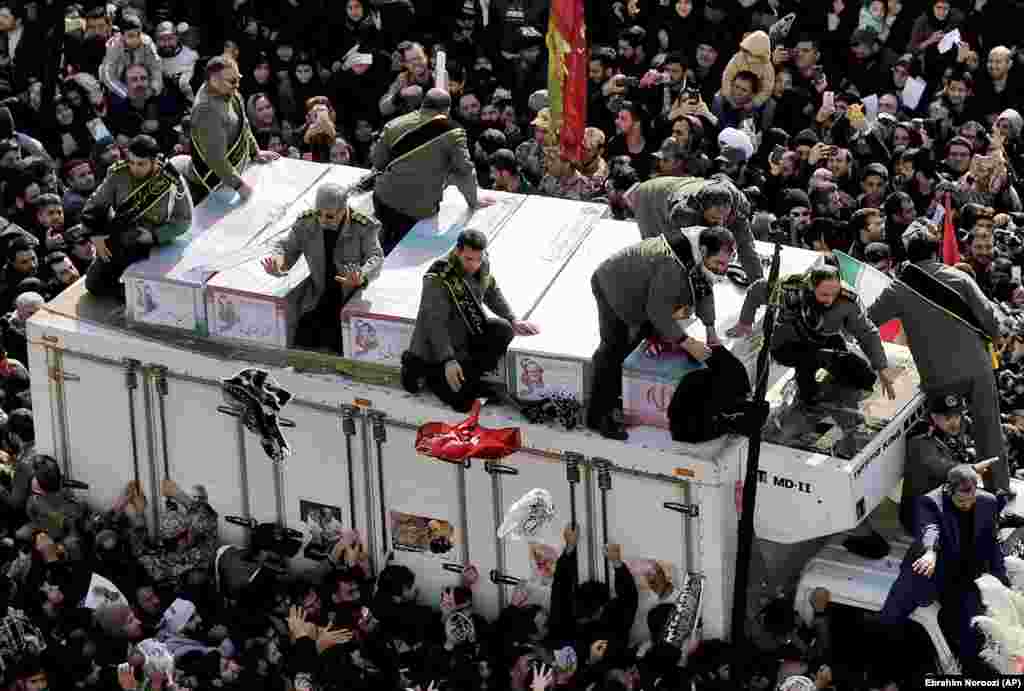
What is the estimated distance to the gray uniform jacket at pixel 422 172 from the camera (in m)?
19.4

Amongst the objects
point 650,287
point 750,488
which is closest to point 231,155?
point 650,287

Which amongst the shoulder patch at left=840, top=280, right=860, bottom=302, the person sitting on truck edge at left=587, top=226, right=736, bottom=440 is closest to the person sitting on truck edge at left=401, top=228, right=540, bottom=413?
the person sitting on truck edge at left=587, top=226, right=736, bottom=440

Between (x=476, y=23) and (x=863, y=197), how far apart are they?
5.02 meters

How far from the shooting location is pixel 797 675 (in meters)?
16.9

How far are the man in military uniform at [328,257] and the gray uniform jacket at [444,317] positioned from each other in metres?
0.78

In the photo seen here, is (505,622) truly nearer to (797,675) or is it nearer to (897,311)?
(797,675)

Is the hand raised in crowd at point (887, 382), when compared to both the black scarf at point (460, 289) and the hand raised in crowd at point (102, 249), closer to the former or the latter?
the black scarf at point (460, 289)

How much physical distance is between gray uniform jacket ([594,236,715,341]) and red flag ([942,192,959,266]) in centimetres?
386

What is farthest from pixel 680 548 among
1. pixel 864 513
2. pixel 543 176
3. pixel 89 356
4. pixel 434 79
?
pixel 434 79

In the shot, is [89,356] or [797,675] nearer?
[797,675]

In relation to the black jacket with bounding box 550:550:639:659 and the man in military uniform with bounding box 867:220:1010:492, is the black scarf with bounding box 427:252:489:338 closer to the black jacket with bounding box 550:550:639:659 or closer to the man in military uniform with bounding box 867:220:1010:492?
the black jacket with bounding box 550:550:639:659

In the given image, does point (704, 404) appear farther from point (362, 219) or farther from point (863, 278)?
point (362, 219)

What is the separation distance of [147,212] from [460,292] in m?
2.62

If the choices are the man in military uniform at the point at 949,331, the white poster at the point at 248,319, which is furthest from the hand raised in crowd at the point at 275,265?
the man in military uniform at the point at 949,331
